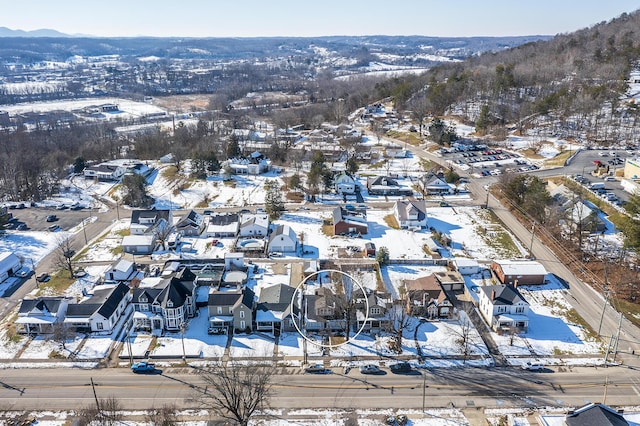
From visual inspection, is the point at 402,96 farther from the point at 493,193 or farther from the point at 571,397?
the point at 571,397

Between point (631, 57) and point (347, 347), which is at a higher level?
point (631, 57)

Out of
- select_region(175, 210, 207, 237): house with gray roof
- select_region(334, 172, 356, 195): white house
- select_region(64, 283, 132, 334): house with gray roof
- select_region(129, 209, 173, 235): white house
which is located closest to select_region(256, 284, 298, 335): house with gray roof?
select_region(64, 283, 132, 334): house with gray roof

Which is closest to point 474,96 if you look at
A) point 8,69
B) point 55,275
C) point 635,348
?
point 635,348

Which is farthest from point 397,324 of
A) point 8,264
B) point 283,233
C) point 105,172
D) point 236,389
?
point 105,172

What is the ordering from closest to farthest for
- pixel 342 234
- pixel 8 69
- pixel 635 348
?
1. pixel 635 348
2. pixel 342 234
3. pixel 8 69

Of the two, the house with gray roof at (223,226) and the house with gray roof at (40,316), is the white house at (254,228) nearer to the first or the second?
the house with gray roof at (223,226)

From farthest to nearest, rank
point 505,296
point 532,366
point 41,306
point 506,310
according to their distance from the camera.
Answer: point 505,296, point 506,310, point 41,306, point 532,366

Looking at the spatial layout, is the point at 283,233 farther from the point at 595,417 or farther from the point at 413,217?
the point at 595,417
